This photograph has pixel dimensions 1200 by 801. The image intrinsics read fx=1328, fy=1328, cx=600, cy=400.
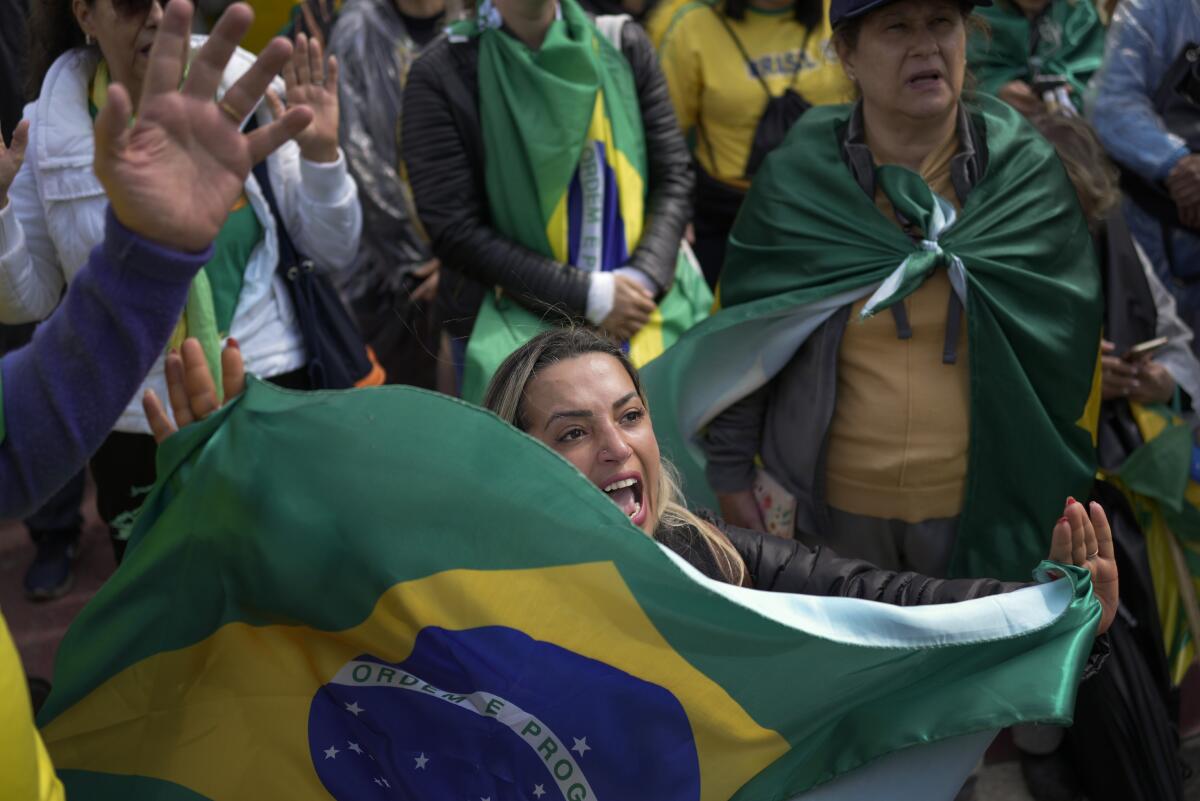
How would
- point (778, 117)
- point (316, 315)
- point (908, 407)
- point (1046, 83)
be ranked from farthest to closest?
point (1046, 83) → point (778, 117) → point (316, 315) → point (908, 407)

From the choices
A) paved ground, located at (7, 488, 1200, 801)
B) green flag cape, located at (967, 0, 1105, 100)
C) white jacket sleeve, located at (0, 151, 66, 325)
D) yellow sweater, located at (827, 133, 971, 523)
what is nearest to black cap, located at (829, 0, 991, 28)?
yellow sweater, located at (827, 133, 971, 523)

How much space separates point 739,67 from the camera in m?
Result: 4.20

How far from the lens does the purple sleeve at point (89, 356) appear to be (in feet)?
5.42

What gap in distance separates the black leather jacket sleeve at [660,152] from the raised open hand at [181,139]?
2.20 metres

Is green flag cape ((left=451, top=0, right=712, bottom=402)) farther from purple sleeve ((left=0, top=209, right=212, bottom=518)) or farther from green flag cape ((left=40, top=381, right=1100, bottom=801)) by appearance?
purple sleeve ((left=0, top=209, right=212, bottom=518))

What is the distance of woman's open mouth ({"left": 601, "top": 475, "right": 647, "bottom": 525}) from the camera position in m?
2.31

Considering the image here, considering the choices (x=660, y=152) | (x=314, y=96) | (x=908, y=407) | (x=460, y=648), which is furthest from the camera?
(x=660, y=152)

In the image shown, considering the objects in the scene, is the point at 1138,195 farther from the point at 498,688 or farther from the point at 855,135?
the point at 498,688

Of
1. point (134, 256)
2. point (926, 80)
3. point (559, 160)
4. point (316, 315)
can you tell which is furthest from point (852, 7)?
point (134, 256)

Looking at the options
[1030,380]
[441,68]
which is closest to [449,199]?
[441,68]

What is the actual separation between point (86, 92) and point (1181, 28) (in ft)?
10.2

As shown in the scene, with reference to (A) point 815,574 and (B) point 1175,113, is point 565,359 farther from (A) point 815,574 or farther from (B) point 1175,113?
(B) point 1175,113

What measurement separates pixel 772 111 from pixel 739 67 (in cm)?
18

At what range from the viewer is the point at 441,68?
3723 millimetres
